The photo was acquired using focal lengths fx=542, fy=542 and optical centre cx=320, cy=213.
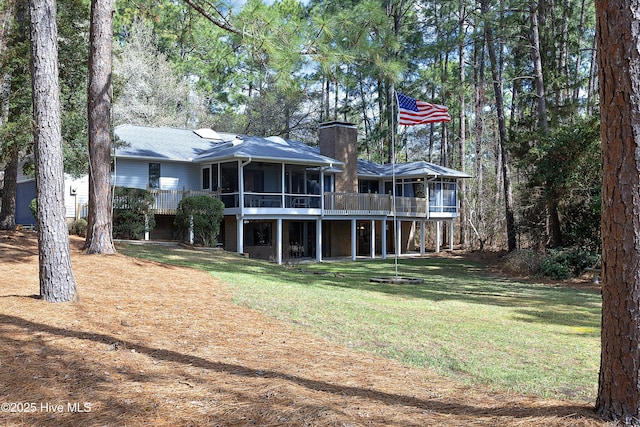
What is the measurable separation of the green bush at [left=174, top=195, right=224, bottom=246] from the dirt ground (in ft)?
42.0

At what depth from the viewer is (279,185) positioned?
26.0 metres

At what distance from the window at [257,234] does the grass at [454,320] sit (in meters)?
9.07

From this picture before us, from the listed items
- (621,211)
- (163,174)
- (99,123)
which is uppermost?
(99,123)

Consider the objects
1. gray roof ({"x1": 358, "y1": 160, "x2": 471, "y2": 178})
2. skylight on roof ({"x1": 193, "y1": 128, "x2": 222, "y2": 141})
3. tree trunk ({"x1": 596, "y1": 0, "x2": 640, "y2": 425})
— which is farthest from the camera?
gray roof ({"x1": 358, "y1": 160, "x2": 471, "y2": 178})

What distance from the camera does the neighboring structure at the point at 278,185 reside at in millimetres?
22828

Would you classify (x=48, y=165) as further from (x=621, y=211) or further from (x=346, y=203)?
(x=346, y=203)

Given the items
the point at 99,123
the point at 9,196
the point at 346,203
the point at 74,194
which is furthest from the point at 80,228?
the point at 346,203

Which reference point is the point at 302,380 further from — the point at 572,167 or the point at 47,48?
the point at 572,167

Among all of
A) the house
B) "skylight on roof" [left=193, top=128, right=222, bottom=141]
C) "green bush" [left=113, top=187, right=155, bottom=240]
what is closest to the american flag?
"green bush" [left=113, top=187, right=155, bottom=240]

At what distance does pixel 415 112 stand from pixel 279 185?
9620 millimetres

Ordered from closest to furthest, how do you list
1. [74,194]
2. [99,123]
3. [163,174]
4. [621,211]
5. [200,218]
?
[621,211], [99,123], [200,218], [74,194], [163,174]

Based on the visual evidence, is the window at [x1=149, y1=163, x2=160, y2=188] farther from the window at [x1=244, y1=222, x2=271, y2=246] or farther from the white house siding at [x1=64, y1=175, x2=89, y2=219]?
the window at [x1=244, y1=222, x2=271, y2=246]

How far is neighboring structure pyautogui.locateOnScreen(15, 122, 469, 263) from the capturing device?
Answer: 22.8 metres

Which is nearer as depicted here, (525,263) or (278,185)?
(525,263)
